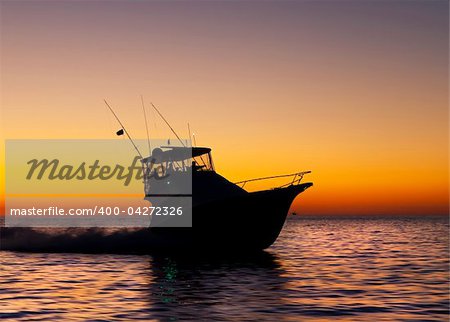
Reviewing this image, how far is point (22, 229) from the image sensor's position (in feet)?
193

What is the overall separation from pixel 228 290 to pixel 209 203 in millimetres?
14168

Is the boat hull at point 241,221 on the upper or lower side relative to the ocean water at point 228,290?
upper

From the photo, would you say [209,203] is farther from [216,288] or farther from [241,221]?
[216,288]

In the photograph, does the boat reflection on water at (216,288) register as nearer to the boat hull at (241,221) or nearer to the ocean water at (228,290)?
the ocean water at (228,290)

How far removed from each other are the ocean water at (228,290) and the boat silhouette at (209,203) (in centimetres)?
183

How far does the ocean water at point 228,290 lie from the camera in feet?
59.9

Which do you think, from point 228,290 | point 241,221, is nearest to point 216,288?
point 228,290

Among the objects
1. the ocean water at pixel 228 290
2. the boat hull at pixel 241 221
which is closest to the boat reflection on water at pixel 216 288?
the ocean water at pixel 228 290

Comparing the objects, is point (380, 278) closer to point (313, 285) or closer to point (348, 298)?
point (313, 285)

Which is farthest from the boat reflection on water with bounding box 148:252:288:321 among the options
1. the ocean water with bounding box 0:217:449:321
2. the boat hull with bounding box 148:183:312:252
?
the boat hull with bounding box 148:183:312:252

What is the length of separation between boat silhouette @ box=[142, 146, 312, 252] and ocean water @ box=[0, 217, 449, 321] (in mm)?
1833

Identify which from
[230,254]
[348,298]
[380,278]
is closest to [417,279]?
[380,278]

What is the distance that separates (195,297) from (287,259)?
53.5 ft

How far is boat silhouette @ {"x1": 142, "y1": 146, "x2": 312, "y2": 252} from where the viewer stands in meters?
36.8
